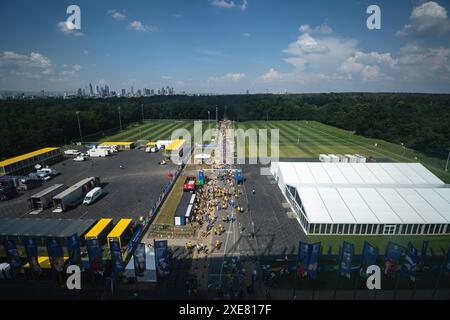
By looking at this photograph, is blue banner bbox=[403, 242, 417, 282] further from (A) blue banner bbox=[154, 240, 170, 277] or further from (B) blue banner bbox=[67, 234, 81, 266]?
(B) blue banner bbox=[67, 234, 81, 266]

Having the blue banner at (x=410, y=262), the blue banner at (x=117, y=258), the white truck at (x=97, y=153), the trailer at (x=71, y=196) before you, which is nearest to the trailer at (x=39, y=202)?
the trailer at (x=71, y=196)

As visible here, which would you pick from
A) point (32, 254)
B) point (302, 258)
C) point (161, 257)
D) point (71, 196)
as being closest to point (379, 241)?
point (302, 258)

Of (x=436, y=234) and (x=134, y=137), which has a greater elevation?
(x=134, y=137)

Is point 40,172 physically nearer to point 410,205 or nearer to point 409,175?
point 410,205

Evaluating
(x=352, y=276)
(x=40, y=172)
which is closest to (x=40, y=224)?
(x=40, y=172)

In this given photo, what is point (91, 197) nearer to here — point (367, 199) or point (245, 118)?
point (367, 199)

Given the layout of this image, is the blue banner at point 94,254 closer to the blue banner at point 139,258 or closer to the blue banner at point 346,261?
the blue banner at point 139,258
